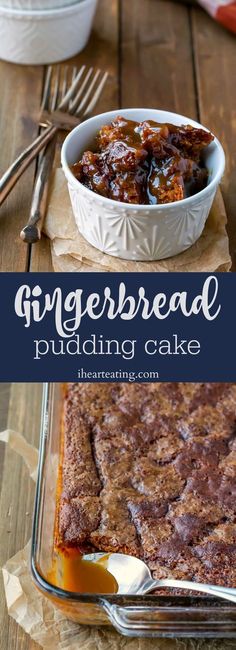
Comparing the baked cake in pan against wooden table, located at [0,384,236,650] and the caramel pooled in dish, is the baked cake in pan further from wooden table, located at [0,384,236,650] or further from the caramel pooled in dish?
the caramel pooled in dish

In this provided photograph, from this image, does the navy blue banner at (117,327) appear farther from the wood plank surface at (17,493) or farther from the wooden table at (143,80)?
the wood plank surface at (17,493)

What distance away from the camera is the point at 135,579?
1331 millimetres

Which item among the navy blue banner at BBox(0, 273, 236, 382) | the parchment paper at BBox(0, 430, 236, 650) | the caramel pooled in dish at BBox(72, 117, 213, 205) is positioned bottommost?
the parchment paper at BBox(0, 430, 236, 650)

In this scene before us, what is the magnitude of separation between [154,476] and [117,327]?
17.1 inches

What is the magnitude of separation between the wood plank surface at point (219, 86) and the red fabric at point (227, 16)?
0.01m

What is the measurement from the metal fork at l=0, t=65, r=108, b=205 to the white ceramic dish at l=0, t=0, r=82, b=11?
9 cm

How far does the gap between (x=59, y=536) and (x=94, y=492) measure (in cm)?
9

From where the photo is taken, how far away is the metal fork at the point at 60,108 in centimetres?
110

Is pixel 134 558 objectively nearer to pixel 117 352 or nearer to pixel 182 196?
pixel 117 352

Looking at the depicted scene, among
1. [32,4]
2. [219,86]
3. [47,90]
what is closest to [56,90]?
[47,90]

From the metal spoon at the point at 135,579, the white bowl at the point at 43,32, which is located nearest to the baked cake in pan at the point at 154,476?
the metal spoon at the point at 135,579

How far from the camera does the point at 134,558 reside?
4.43 feet

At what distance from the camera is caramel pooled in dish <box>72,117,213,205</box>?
3.24 ft

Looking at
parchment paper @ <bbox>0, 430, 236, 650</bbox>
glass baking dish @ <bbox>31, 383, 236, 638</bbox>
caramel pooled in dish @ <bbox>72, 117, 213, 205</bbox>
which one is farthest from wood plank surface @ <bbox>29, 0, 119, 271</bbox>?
parchment paper @ <bbox>0, 430, 236, 650</bbox>
